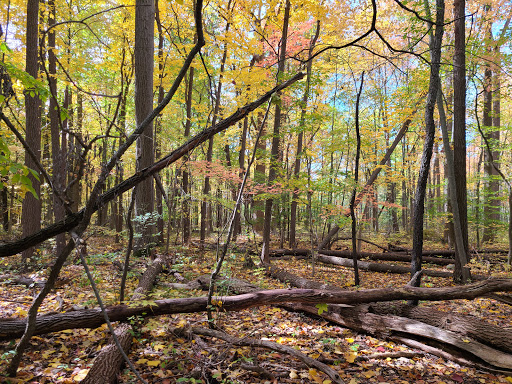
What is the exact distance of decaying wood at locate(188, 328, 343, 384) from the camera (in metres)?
2.93

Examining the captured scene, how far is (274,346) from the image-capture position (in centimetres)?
344

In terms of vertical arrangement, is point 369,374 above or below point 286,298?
below

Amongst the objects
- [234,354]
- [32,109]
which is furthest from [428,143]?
[32,109]

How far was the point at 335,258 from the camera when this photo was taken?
31.7ft

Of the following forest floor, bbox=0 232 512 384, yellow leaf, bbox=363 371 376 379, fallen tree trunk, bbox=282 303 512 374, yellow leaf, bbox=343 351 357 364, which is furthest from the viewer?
yellow leaf, bbox=343 351 357 364

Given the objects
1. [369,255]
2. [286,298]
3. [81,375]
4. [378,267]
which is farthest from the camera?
[369,255]

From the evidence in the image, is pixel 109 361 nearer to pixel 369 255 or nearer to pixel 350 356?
pixel 350 356

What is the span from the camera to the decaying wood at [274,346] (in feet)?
9.60

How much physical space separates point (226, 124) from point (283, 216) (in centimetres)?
1070

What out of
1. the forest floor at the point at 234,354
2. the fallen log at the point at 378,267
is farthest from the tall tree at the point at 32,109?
the fallen log at the point at 378,267

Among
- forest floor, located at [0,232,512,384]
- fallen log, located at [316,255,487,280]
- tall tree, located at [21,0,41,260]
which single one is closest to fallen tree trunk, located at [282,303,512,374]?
forest floor, located at [0,232,512,384]

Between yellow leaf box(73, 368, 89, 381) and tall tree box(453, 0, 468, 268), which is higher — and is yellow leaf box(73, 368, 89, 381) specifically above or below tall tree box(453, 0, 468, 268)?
below

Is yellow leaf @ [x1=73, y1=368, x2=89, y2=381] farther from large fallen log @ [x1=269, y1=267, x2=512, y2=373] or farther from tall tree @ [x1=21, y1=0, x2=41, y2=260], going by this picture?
tall tree @ [x1=21, y1=0, x2=41, y2=260]

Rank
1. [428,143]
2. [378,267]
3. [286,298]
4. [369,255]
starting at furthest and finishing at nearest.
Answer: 1. [369,255]
2. [378,267]
3. [428,143]
4. [286,298]
